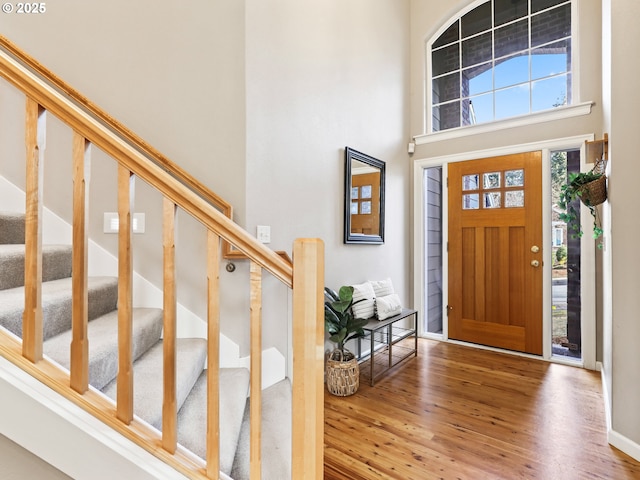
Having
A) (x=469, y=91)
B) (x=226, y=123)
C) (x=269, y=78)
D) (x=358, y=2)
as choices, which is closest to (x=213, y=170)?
(x=226, y=123)

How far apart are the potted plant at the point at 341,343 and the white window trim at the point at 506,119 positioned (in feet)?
7.88

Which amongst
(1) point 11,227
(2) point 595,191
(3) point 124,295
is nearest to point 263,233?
(3) point 124,295

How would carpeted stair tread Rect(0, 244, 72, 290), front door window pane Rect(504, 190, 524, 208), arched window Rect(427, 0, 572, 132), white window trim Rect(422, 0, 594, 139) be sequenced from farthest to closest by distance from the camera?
front door window pane Rect(504, 190, 524, 208)
arched window Rect(427, 0, 572, 132)
white window trim Rect(422, 0, 594, 139)
carpeted stair tread Rect(0, 244, 72, 290)

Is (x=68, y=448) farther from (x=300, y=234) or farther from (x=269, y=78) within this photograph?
(x=269, y=78)

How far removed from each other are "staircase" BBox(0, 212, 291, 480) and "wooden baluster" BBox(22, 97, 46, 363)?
0.75 feet

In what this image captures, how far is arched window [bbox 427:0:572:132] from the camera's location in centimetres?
332

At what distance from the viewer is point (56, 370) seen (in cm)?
99

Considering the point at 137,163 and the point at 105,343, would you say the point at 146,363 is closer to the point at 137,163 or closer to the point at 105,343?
the point at 105,343

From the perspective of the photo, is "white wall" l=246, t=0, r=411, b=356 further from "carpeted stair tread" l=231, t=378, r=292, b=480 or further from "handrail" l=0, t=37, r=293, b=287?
"handrail" l=0, t=37, r=293, b=287

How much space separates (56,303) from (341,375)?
1.83m

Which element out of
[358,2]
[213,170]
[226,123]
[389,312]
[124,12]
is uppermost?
[358,2]

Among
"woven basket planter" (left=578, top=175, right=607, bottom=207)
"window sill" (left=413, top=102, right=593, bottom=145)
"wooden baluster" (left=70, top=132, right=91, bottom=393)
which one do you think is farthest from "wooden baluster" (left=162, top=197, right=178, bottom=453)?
"window sill" (left=413, top=102, right=593, bottom=145)

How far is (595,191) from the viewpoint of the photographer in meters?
2.18

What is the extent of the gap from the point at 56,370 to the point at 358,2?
3661mm
